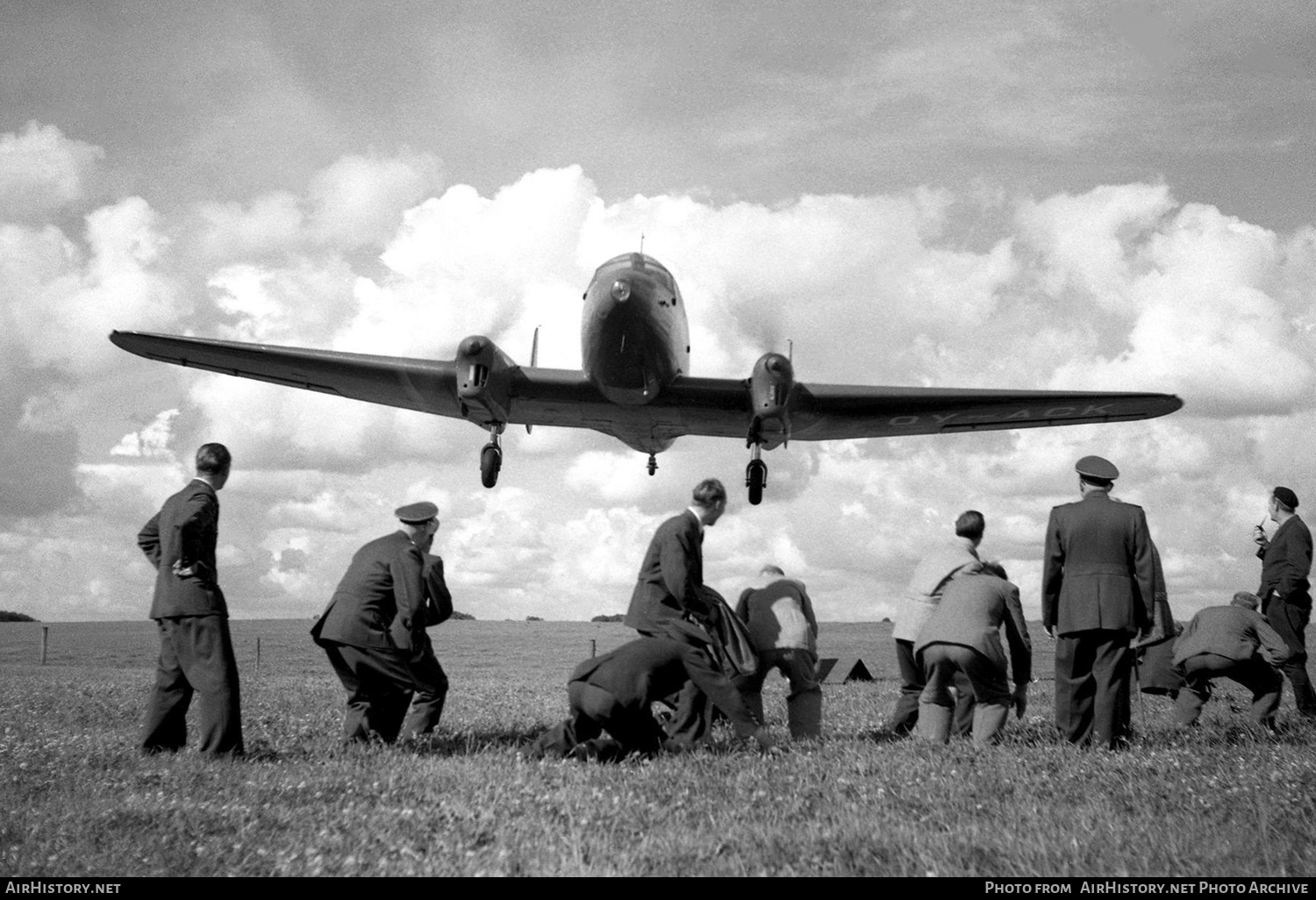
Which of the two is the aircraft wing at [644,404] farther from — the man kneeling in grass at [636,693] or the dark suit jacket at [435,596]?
the man kneeling in grass at [636,693]

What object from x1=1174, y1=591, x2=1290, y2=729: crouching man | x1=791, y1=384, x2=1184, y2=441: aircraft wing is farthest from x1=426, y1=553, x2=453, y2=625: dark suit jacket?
x1=791, y1=384, x2=1184, y2=441: aircraft wing

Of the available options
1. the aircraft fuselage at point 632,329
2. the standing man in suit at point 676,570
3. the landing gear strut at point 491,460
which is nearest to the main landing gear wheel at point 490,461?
the landing gear strut at point 491,460

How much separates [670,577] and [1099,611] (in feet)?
10.9

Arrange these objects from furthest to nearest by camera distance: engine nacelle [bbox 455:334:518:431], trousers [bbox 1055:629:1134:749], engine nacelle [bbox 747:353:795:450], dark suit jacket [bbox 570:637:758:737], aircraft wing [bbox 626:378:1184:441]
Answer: aircraft wing [bbox 626:378:1184:441], engine nacelle [bbox 747:353:795:450], engine nacelle [bbox 455:334:518:431], trousers [bbox 1055:629:1134:749], dark suit jacket [bbox 570:637:758:737]

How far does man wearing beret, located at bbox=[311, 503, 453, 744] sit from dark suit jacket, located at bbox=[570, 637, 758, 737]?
1.75m

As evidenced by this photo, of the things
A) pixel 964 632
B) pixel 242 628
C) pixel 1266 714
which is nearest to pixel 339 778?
pixel 964 632

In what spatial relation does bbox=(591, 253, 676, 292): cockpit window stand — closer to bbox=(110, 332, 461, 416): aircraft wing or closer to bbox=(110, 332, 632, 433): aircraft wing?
bbox=(110, 332, 632, 433): aircraft wing

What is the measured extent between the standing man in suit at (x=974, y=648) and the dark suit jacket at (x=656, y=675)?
1852 mm

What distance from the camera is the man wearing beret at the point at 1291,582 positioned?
1088 cm

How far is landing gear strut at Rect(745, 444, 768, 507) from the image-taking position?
22.8 metres

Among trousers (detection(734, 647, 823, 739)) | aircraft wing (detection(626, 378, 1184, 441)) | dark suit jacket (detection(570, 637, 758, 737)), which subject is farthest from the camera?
aircraft wing (detection(626, 378, 1184, 441))

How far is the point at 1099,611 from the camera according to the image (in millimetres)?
7645

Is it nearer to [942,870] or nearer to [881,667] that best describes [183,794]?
[942,870]

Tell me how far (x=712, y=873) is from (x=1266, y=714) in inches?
336
